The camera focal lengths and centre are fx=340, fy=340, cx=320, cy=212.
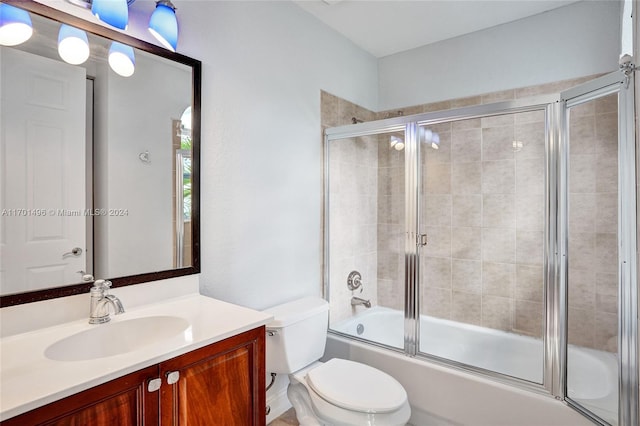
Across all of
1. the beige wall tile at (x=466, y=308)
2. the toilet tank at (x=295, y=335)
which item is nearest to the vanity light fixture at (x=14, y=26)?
the toilet tank at (x=295, y=335)

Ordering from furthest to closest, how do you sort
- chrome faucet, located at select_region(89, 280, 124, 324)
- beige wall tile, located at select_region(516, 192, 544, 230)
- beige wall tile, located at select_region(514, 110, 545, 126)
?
beige wall tile, located at select_region(516, 192, 544, 230), beige wall tile, located at select_region(514, 110, 545, 126), chrome faucet, located at select_region(89, 280, 124, 324)

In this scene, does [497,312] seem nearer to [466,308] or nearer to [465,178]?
[466,308]

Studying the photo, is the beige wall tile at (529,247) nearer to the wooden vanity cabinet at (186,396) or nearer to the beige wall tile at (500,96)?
the beige wall tile at (500,96)

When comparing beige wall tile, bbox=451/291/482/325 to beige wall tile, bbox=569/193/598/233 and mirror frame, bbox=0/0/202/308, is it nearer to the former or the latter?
beige wall tile, bbox=569/193/598/233

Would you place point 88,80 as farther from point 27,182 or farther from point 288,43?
point 288,43

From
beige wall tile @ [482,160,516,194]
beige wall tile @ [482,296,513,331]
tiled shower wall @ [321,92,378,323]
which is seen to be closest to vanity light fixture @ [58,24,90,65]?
tiled shower wall @ [321,92,378,323]

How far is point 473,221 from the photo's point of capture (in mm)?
2502

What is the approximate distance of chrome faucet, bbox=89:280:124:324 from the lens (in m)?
1.21

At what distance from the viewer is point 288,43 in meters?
2.19

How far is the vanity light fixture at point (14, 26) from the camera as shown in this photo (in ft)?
3.58

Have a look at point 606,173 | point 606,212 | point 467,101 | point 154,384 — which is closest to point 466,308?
point 606,212

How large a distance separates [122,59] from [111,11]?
0.19 metres

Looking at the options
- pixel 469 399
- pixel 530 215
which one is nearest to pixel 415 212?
pixel 530 215

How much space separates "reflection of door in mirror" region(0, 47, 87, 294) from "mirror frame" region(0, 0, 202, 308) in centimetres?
4
